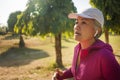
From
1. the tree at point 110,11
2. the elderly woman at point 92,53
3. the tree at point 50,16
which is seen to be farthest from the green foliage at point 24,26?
the elderly woman at point 92,53

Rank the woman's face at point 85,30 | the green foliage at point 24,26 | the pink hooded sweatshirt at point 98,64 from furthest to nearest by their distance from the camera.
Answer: the green foliage at point 24,26 < the woman's face at point 85,30 < the pink hooded sweatshirt at point 98,64

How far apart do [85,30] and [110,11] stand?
22.0 meters

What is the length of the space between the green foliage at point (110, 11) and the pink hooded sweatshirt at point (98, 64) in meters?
21.6

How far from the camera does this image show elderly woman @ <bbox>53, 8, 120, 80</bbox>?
2.54 meters

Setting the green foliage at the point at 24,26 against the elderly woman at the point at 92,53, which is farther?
the green foliage at the point at 24,26

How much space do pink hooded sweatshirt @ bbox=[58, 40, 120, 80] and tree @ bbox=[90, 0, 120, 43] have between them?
21594mm

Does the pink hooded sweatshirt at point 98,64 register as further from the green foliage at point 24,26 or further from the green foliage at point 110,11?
A: the green foliage at point 110,11

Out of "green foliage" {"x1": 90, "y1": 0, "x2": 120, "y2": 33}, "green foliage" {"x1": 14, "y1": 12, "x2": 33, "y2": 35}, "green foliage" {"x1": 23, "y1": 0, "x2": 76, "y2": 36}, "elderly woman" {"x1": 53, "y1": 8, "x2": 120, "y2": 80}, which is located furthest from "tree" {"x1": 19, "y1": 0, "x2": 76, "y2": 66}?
"elderly woman" {"x1": 53, "y1": 8, "x2": 120, "y2": 80}

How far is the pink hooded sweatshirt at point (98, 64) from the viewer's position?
2525 millimetres

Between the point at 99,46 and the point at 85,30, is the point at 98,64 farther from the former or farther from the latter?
the point at 85,30

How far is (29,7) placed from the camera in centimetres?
1900

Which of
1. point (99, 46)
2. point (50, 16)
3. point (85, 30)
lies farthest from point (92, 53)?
point (50, 16)

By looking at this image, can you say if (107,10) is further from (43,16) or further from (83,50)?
(83,50)

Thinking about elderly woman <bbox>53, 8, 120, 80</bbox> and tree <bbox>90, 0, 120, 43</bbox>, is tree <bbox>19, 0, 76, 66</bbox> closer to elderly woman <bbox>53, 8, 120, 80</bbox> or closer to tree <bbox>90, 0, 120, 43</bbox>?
tree <bbox>90, 0, 120, 43</bbox>
